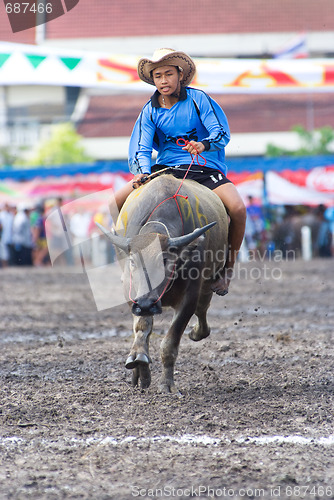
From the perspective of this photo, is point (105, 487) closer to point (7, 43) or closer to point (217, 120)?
point (217, 120)

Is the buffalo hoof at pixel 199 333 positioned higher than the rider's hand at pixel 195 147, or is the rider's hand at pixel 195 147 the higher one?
the rider's hand at pixel 195 147

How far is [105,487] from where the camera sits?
3.38 m

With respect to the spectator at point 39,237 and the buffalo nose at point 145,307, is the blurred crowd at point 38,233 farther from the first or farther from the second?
the buffalo nose at point 145,307

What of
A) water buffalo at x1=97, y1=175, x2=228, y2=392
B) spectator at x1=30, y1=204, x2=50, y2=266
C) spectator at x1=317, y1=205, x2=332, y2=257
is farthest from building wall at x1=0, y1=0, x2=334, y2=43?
water buffalo at x1=97, y1=175, x2=228, y2=392

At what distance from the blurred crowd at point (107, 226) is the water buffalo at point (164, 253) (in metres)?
15.0

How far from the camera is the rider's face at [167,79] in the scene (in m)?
5.61

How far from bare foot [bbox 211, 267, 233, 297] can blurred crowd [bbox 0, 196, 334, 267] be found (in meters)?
14.0

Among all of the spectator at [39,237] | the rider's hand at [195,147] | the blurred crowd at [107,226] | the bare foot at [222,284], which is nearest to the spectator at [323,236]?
the blurred crowd at [107,226]

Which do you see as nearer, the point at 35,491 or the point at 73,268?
the point at 35,491

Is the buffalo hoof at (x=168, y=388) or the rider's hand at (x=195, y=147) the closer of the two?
the buffalo hoof at (x=168, y=388)

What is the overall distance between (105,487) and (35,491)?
1.10 ft

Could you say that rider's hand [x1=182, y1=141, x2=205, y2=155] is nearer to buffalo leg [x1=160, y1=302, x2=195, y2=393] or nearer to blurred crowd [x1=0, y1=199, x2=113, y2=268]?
buffalo leg [x1=160, y1=302, x2=195, y2=393]

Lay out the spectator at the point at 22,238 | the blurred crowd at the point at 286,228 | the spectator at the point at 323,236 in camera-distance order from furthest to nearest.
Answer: the spectator at the point at 323,236 → the spectator at the point at 22,238 → the blurred crowd at the point at 286,228

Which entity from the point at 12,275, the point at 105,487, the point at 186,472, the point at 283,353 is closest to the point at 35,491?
the point at 105,487
